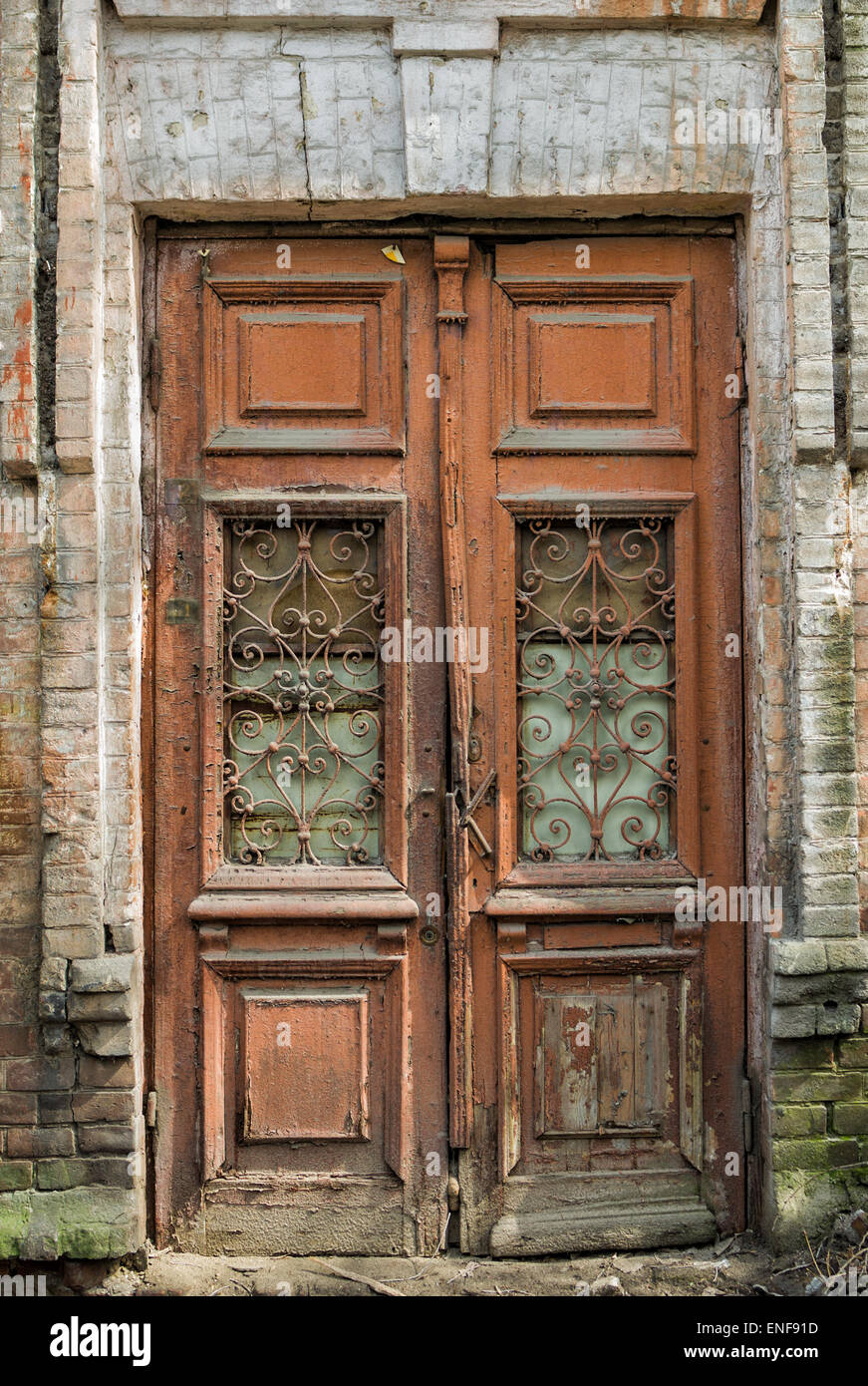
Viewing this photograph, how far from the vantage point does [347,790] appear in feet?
12.3

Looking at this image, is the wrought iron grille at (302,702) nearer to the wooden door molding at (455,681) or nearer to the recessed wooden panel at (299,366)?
the wooden door molding at (455,681)

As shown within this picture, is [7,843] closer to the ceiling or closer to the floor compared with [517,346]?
closer to the floor

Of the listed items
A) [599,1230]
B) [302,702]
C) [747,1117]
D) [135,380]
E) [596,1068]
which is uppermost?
[135,380]

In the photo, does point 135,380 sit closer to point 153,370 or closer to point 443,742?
point 153,370

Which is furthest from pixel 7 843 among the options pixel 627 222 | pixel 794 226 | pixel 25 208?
pixel 794 226

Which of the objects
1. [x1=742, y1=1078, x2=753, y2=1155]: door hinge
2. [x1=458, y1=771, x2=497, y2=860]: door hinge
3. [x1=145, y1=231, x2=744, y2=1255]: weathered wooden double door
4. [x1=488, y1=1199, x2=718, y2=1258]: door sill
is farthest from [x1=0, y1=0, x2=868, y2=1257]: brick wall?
[x1=458, y1=771, x2=497, y2=860]: door hinge

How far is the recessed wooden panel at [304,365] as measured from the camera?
3738 millimetres

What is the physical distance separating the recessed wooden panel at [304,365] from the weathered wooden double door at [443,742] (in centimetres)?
1

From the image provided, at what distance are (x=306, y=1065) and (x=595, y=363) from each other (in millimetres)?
2656

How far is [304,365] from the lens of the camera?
3746mm

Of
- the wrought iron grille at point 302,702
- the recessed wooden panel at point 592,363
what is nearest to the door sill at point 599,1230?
the wrought iron grille at point 302,702

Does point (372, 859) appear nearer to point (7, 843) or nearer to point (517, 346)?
point (7, 843)

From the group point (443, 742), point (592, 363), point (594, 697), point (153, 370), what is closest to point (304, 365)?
point (153, 370)

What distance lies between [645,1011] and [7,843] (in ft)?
7.37
